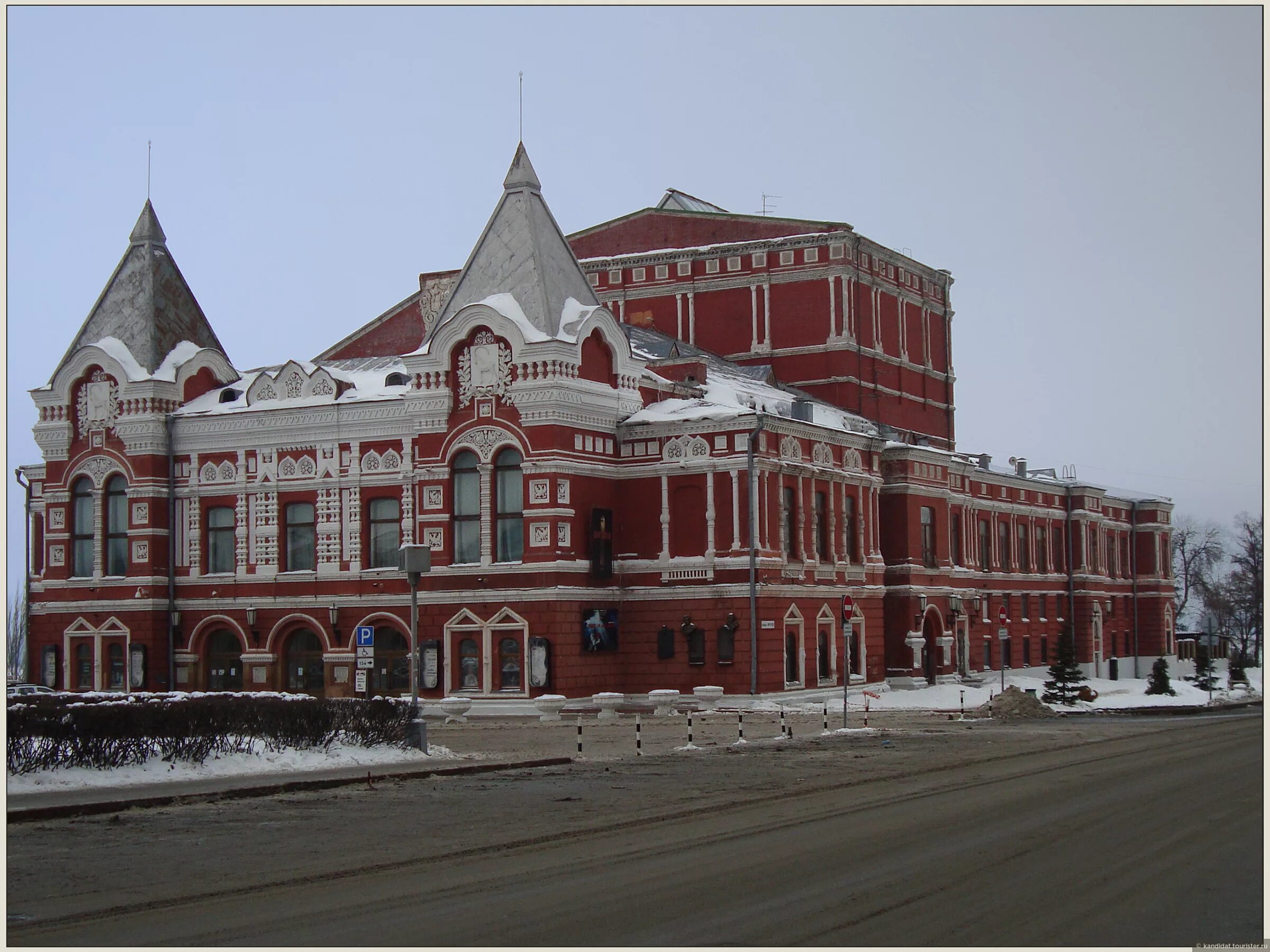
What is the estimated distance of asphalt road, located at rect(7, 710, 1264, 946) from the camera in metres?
12.1

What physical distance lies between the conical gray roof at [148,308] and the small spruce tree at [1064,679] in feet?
100

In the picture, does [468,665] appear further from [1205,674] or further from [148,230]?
[1205,674]

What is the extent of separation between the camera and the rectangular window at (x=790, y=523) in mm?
49250

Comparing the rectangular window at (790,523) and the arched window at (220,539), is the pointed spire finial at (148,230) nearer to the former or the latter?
the arched window at (220,539)

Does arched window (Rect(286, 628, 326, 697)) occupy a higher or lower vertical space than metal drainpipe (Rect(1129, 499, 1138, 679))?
lower

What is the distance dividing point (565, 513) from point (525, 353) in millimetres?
4777

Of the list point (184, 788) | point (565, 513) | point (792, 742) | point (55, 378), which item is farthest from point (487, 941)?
point (55, 378)

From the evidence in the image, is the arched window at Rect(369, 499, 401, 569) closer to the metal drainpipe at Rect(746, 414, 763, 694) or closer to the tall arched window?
the tall arched window

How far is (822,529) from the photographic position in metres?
51.8

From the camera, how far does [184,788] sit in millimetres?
23531

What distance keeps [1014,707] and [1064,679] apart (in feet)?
23.1

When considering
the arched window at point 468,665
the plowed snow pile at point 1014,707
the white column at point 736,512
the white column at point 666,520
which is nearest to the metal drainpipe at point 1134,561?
the plowed snow pile at point 1014,707

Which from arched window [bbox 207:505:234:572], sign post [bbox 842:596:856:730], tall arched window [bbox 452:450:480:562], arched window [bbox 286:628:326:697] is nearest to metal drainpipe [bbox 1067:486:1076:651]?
sign post [bbox 842:596:856:730]

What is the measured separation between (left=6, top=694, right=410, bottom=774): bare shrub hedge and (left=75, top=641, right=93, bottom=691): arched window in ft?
80.3
